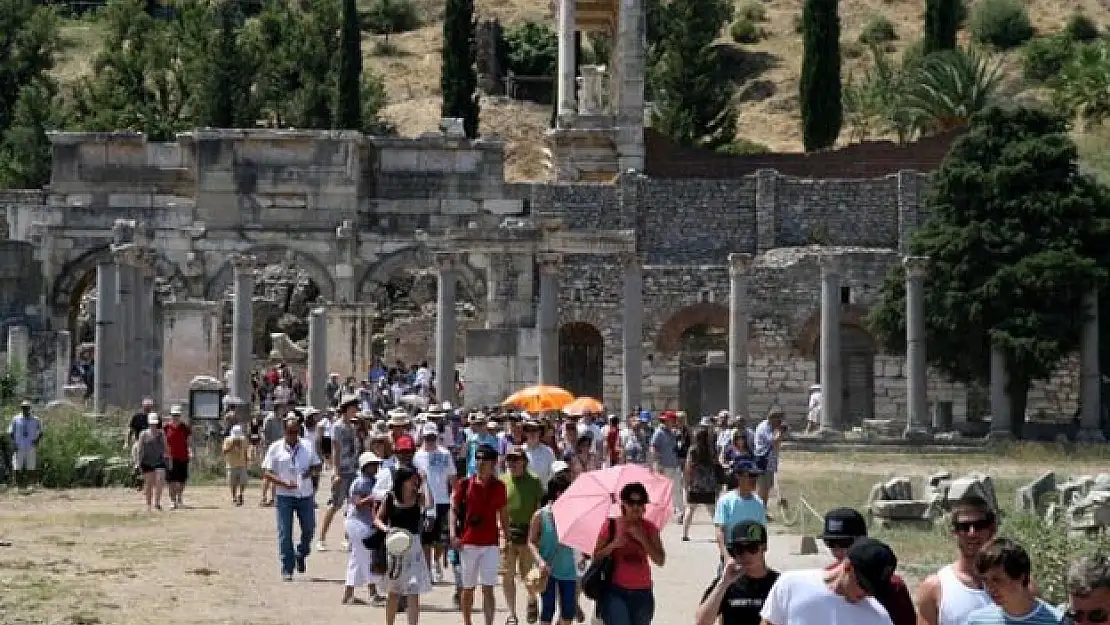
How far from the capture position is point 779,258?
56656 millimetres

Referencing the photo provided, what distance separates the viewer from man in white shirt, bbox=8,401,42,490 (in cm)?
3300

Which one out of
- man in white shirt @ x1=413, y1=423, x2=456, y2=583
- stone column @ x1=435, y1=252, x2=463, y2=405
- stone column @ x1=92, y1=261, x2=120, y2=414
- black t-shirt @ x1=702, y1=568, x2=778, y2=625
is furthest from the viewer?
stone column @ x1=435, y1=252, x2=463, y2=405

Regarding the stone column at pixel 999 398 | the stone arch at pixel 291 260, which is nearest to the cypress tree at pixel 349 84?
the stone arch at pixel 291 260

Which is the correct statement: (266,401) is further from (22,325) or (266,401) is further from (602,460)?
(602,460)

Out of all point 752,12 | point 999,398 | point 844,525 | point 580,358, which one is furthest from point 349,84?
point 844,525

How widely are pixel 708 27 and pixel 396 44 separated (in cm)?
2372

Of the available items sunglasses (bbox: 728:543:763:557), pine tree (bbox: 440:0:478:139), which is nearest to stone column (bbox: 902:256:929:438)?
pine tree (bbox: 440:0:478:139)

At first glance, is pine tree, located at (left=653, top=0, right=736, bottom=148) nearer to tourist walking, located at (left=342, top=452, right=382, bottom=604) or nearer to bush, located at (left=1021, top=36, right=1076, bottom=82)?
bush, located at (left=1021, top=36, right=1076, bottom=82)

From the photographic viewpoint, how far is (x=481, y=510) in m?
18.4

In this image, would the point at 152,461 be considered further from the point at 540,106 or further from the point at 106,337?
the point at 540,106

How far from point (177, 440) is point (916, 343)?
2112 cm

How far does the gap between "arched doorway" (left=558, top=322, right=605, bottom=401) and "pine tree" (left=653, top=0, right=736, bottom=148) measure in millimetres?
19144

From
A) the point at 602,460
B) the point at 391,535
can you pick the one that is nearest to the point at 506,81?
the point at 602,460

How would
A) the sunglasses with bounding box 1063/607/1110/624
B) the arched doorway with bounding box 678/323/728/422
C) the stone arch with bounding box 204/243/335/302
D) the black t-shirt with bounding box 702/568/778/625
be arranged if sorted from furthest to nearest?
the arched doorway with bounding box 678/323/728/422, the stone arch with bounding box 204/243/335/302, the black t-shirt with bounding box 702/568/778/625, the sunglasses with bounding box 1063/607/1110/624
